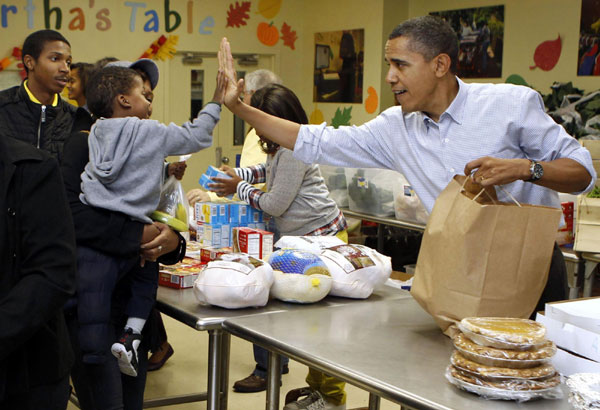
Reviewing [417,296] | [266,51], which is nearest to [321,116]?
[266,51]

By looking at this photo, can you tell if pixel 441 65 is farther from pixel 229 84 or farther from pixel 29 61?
pixel 29 61

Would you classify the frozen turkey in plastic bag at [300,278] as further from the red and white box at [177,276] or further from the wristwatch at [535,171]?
the wristwatch at [535,171]

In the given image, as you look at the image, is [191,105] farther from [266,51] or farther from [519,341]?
[519,341]

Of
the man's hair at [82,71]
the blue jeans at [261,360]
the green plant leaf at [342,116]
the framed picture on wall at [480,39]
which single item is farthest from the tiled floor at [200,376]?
the green plant leaf at [342,116]

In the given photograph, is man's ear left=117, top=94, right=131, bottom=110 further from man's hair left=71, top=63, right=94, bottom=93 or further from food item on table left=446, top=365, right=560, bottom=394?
man's hair left=71, top=63, right=94, bottom=93

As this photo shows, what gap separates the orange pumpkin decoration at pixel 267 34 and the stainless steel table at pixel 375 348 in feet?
21.8

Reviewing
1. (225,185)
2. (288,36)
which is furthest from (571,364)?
(288,36)

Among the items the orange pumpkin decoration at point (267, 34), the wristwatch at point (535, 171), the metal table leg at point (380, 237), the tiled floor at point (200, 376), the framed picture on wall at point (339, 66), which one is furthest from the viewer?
the orange pumpkin decoration at point (267, 34)

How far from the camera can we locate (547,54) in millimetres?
6855

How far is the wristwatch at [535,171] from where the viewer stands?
6.67 ft

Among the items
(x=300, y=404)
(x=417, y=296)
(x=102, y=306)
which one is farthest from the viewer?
(x=300, y=404)

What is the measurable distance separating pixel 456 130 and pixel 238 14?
662 centimetres

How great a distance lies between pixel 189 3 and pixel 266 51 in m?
1.14

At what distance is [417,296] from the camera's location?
6.64 ft
